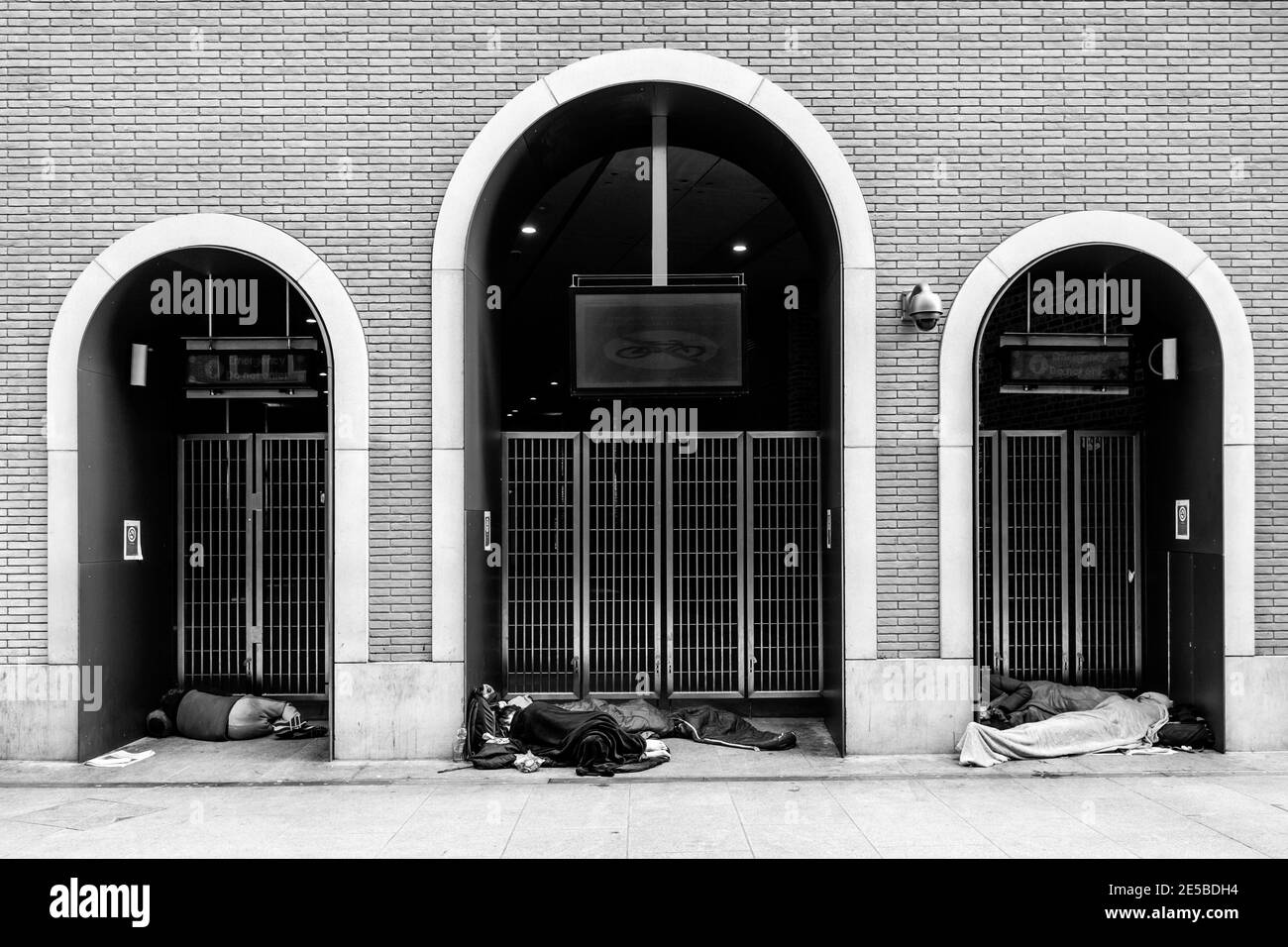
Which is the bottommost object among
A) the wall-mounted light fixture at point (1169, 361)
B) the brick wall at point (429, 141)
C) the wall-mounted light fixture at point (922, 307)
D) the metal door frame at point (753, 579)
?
the metal door frame at point (753, 579)

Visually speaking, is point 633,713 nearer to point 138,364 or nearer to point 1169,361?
point 138,364

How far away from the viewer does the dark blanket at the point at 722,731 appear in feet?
28.1

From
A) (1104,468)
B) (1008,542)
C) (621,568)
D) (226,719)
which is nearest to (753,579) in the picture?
(621,568)

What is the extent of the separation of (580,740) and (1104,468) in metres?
6.32

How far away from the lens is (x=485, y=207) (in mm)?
8508

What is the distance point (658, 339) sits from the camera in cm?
825

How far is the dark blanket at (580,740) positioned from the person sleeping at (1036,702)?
3.30m

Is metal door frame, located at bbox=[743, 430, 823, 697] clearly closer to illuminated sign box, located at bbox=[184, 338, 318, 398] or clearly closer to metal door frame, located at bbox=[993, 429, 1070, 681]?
metal door frame, located at bbox=[993, 429, 1070, 681]

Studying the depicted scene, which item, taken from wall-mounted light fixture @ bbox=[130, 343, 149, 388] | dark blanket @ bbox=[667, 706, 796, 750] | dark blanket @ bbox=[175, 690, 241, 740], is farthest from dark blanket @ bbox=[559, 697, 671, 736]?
wall-mounted light fixture @ bbox=[130, 343, 149, 388]

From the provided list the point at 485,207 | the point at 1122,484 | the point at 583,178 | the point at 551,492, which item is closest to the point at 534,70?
the point at 485,207

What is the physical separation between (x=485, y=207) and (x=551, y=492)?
301 centimetres

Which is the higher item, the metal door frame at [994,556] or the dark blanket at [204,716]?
the metal door frame at [994,556]

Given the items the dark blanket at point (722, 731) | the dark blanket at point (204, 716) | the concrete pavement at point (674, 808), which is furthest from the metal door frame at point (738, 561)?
the dark blanket at point (204, 716)

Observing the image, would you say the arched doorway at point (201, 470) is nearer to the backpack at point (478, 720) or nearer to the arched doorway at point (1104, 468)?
the backpack at point (478, 720)
